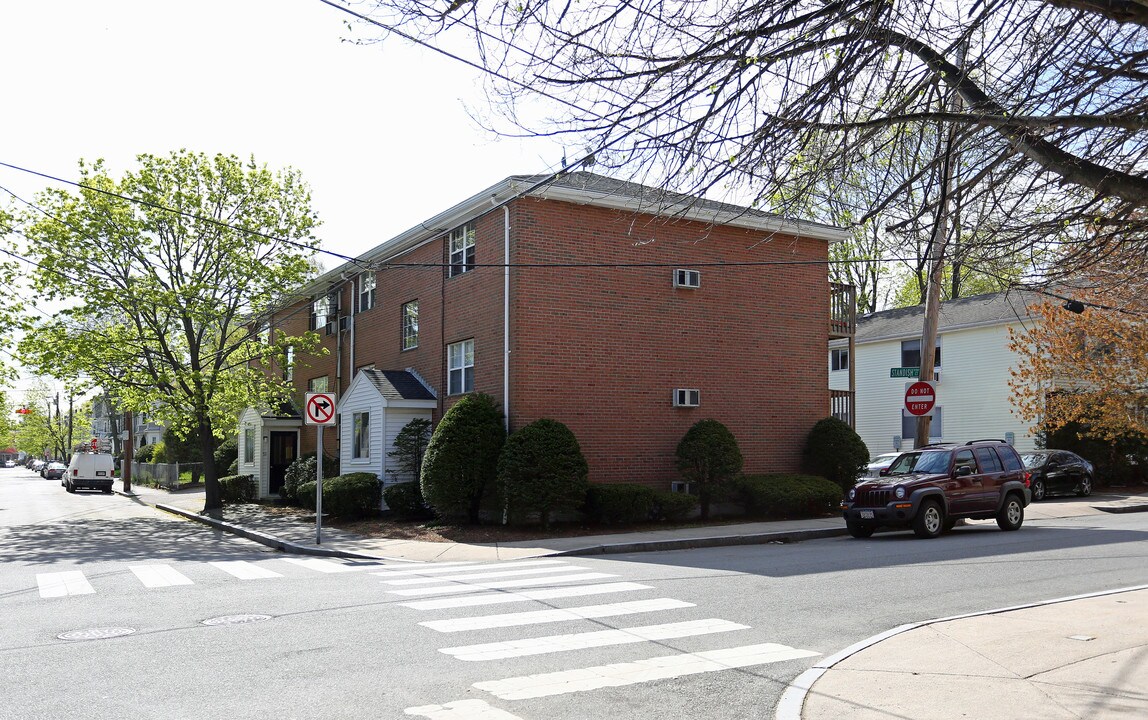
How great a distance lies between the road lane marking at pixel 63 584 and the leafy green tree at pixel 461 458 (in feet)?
23.2

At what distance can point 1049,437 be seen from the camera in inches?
1229

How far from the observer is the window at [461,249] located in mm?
22641

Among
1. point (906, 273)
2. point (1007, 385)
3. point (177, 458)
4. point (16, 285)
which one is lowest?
point (177, 458)

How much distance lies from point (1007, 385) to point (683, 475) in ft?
60.4

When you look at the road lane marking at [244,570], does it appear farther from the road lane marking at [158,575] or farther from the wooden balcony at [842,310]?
the wooden balcony at [842,310]

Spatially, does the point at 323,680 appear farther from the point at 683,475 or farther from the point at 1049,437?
the point at 1049,437

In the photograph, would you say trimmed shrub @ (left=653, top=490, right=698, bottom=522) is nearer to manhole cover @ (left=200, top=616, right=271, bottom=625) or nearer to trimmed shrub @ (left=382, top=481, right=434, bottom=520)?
trimmed shrub @ (left=382, top=481, right=434, bottom=520)

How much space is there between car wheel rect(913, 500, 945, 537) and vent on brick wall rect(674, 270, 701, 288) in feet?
25.0

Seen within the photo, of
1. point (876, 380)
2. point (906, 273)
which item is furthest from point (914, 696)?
point (906, 273)

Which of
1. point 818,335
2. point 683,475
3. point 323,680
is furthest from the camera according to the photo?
point 818,335

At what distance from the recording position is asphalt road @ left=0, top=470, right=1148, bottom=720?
6434 mm

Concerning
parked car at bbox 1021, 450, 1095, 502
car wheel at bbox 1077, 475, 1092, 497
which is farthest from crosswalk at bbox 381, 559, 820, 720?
car wheel at bbox 1077, 475, 1092, 497

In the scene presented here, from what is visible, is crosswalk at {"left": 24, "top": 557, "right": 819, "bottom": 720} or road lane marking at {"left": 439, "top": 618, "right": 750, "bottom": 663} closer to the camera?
crosswalk at {"left": 24, "top": 557, "right": 819, "bottom": 720}

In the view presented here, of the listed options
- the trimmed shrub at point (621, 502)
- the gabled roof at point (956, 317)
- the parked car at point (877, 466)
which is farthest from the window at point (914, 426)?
the trimmed shrub at point (621, 502)
